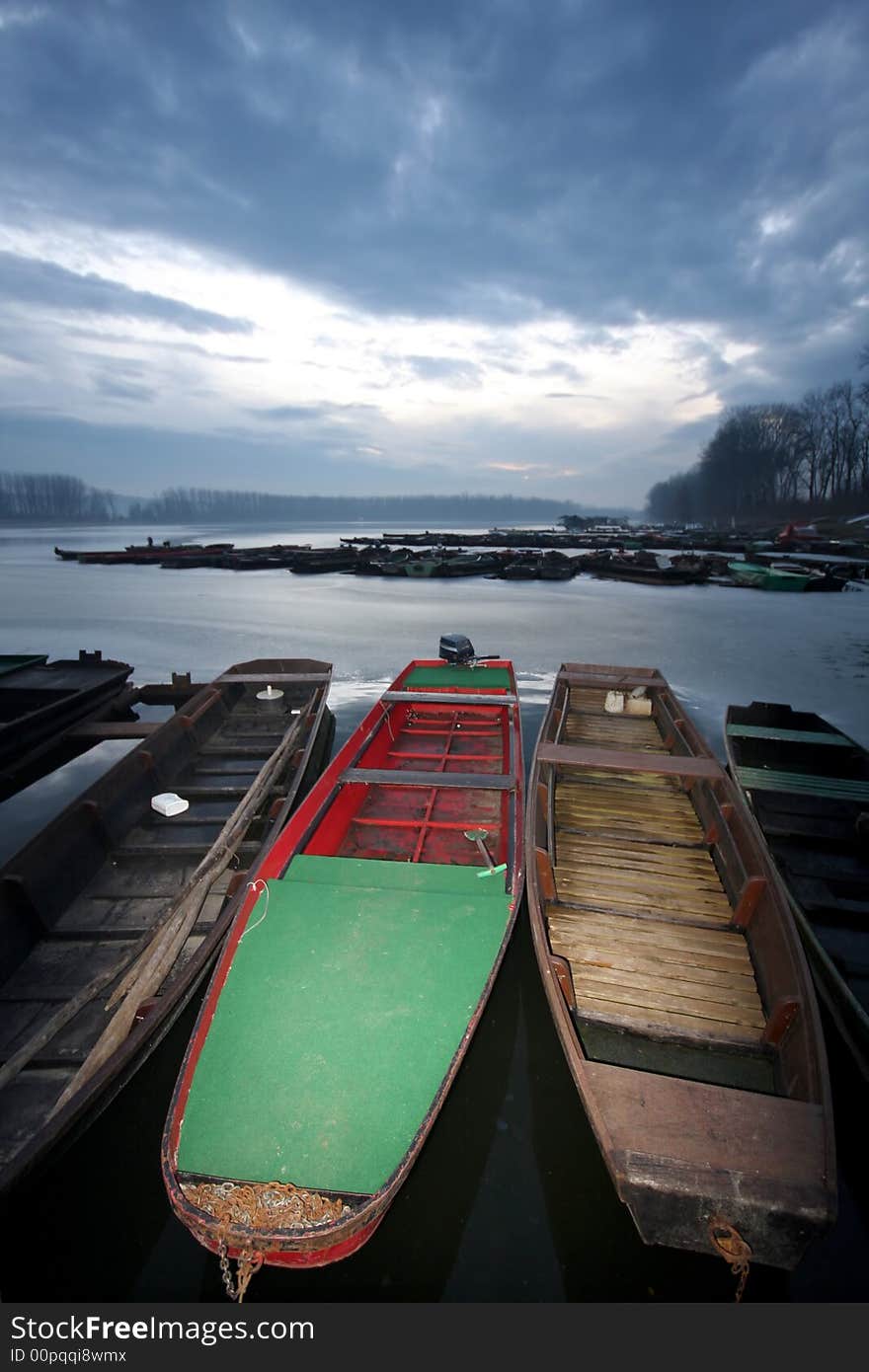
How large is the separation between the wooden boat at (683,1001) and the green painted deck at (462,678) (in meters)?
3.42

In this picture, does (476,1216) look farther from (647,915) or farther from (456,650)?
(456,650)

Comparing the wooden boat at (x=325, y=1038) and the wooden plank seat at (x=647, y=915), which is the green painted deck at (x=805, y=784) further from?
the wooden boat at (x=325, y=1038)

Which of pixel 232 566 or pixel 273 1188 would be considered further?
pixel 232 566

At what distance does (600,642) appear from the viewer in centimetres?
2975

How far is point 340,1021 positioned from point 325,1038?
0.18 m

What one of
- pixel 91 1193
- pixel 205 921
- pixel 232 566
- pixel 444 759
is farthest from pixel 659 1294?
pixel 232 566

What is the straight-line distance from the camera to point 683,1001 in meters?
5.53

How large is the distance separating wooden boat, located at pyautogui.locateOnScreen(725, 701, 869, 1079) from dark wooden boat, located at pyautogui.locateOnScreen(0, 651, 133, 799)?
15.7 metres

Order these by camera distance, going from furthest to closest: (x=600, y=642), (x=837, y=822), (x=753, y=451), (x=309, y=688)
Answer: (x=753, y=451)
(x=600, y=642)
(x=309, y=688)
(x=837, y=822)

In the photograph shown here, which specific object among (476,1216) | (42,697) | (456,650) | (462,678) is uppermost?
(456,650)

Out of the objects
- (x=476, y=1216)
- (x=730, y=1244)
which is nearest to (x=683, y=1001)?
(x=730, y=1244)

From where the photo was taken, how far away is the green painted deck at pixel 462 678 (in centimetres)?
1356

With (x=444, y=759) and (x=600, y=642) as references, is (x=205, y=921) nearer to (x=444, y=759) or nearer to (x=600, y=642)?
(x=444, y=759)
